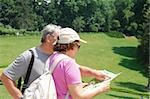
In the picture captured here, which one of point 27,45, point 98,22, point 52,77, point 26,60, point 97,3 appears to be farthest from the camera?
point 97,3

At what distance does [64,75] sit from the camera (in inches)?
160

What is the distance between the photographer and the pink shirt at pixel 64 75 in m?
4.02

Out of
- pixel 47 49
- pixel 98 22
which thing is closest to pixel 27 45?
pixel 98 22

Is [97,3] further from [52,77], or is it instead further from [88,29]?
[52,77]

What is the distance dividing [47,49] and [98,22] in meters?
83.2

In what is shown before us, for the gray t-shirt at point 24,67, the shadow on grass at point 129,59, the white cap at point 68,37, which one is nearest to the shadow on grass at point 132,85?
the shadow on grass at point 129,59

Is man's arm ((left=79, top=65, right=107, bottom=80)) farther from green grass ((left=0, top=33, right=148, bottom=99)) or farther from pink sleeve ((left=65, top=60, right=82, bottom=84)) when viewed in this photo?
green grass ((left=0, top=33, right=148, bottom=99))

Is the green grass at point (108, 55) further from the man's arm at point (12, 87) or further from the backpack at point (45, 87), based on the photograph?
the backpack at point (45, 87)

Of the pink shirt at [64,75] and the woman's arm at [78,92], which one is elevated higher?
the pink shirt at [64,75]

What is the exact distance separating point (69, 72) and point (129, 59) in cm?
5038

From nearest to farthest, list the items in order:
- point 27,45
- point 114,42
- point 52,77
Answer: point 52,77
point 27,45
point 114,42

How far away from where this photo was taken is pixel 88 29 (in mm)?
89188

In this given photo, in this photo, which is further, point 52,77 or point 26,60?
point 26,60

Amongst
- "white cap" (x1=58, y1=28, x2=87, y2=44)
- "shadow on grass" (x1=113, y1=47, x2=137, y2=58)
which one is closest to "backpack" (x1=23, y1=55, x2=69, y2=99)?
"white cap" (x1=58, y1=28, x2=87, y2=44)
